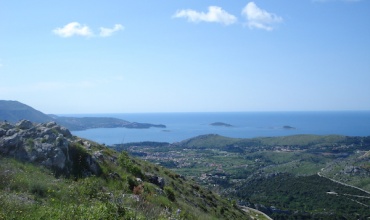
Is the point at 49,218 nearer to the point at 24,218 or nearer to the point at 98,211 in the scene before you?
the point at 24,218

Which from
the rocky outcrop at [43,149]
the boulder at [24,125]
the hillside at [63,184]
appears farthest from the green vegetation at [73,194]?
the boulder at [24,125]

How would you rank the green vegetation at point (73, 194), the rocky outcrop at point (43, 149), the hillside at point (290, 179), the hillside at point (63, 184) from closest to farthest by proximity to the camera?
the green vegetation at point (73, 194), the hillside at point (63, 184), the rocky outcrop at point (43, 149), the hillside at point (290, 179)

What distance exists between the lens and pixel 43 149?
608 inches

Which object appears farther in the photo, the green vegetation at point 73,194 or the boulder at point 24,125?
the boulder at point 24,125

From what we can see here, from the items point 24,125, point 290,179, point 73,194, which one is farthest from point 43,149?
point 290,179

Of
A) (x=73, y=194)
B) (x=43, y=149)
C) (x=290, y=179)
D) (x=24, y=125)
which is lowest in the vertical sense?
(x=290, y=179)

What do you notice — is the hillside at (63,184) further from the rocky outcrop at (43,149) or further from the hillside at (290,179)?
the hillside at (290,179)

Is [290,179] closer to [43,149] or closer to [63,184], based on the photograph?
[43,149]

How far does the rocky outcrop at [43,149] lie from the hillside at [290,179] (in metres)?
16.7

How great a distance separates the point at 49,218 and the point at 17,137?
29.1 ft

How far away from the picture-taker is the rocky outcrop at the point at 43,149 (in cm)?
1502

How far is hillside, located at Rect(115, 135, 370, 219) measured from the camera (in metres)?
81.4

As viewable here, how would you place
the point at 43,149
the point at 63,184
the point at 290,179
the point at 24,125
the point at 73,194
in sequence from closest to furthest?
1. the point at 73,194
2. the point at 63,184
3. the point at 43,149
4. the point at 24,125
5. the point at 290,179

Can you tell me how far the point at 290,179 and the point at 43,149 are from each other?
110210 millimetres
